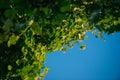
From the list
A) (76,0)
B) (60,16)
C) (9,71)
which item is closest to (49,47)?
(9,71)

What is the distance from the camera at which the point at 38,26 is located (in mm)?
1390

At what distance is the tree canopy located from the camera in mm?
1359

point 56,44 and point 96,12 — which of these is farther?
point 56,44

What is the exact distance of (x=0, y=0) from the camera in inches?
49.1

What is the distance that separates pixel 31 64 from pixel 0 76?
636 millimetres

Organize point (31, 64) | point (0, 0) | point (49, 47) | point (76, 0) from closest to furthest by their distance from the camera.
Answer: point (0, 0)
point (76, 0)
point (31, 64)
point (49, 47)

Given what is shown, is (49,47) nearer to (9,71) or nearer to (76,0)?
(9,71)

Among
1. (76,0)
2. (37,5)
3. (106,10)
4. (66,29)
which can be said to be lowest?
(37,5)

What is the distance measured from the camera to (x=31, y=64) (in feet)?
15.4

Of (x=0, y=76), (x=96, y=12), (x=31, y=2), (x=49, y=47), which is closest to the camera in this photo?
(x=31, y=2)

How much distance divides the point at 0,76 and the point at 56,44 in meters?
2.54

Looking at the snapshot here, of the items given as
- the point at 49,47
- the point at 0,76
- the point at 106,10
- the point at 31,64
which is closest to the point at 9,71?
the point at 0,76

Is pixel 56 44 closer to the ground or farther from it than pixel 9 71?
farther from it

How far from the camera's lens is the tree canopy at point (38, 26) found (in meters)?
1.36
